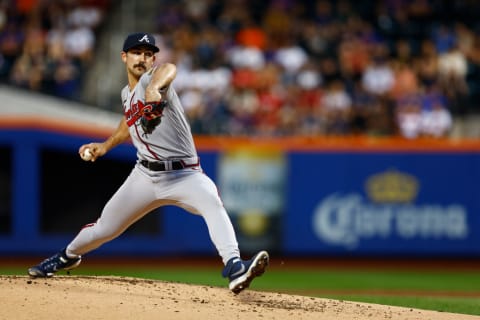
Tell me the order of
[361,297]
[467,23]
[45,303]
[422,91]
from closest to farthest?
[45,303]
[361,297]
[422,91]
[467,23]

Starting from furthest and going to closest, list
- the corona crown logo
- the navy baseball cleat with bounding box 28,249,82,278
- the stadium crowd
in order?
the stadium crowd, the corona crown logo, the navy baseball cleat with bounding box 28,249,82,278

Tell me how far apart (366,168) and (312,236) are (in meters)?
1.21

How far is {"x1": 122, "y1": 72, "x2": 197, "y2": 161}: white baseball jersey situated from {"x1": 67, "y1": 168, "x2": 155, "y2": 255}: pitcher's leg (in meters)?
0.20

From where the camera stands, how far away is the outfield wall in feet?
40.7

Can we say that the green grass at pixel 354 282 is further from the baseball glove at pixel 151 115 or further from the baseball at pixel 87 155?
the baseball at pixel 87 155

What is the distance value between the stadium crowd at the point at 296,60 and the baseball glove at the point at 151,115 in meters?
6.87

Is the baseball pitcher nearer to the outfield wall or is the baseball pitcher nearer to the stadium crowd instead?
the outfield wall

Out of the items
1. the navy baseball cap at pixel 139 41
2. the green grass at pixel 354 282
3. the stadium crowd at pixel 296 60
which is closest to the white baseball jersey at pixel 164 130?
the navy baseball cap at pixel 139 41

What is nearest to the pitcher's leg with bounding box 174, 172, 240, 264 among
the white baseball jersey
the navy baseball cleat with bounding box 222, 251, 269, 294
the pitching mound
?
the navy baseball cleat with bounding box 222, 251, 269, 294

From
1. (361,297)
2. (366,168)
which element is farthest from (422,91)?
(361,297)

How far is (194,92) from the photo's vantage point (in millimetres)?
14125

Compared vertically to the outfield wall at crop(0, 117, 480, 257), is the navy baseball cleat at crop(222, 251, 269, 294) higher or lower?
higher

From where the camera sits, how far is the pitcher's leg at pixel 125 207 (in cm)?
634

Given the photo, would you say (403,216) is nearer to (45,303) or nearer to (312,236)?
(312,236)
